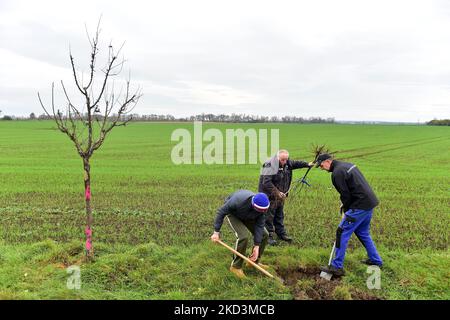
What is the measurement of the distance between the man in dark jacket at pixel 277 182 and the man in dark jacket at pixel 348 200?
127 cm

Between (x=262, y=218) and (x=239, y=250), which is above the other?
(x=262, y=218)

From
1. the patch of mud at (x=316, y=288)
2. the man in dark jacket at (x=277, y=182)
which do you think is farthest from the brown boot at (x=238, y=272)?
the man in dark jacket at (x=277, y=182)

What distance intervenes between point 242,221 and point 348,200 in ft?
6.24

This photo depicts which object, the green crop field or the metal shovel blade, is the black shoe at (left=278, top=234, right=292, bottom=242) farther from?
the metal shovel blade

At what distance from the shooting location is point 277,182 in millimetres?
7418

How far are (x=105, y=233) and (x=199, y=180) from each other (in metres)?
7.81

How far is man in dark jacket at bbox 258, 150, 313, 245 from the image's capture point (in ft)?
23.6

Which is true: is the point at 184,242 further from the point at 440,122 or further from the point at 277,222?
the point at 440,122

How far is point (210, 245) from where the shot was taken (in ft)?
23.4

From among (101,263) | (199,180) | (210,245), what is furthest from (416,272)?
(199,180)

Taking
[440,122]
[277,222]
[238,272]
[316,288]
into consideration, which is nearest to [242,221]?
[238,272]
